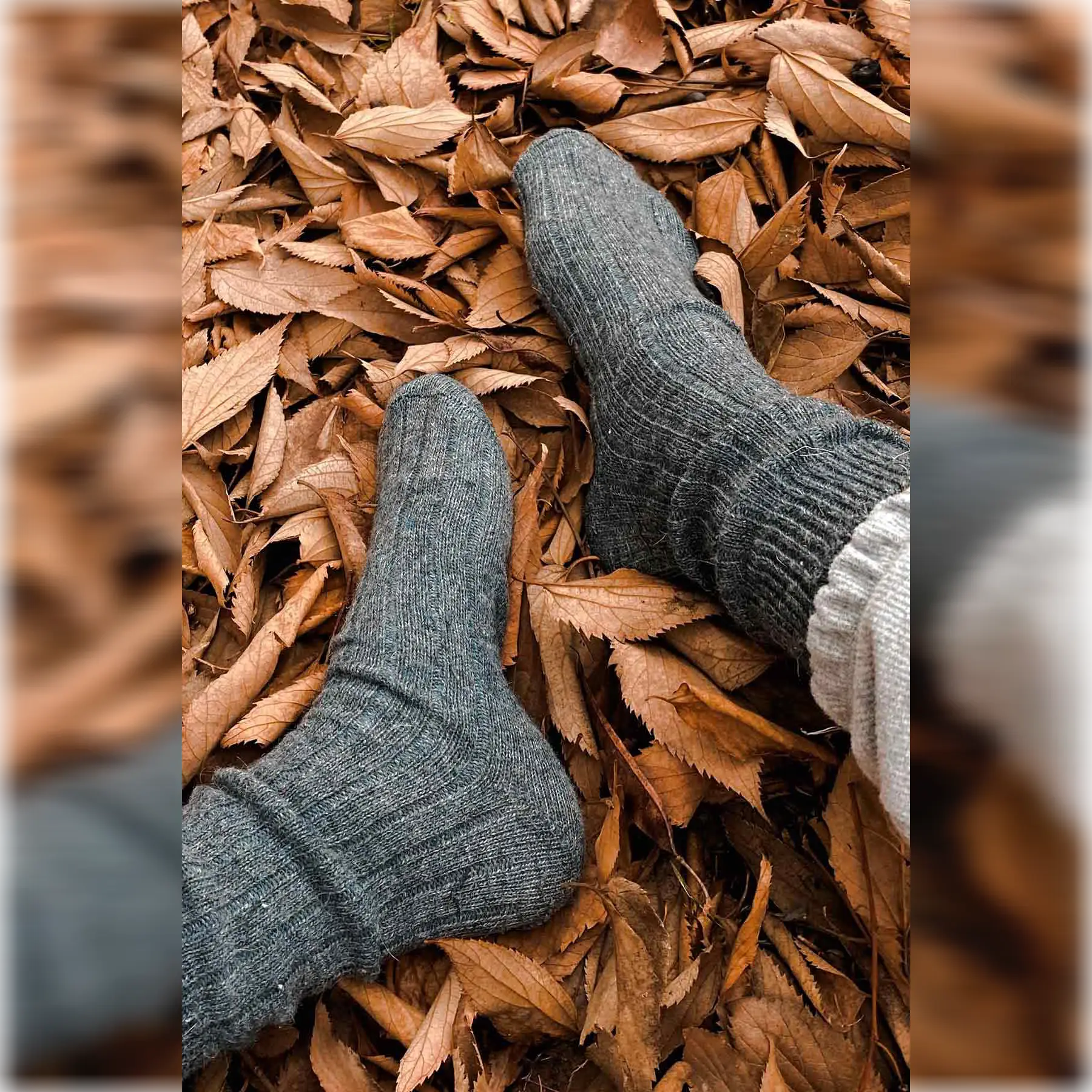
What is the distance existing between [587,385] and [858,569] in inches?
18.7

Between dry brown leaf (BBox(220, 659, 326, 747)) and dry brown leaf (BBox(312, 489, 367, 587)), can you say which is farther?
dry brown leaf (BBox(312, 489, 367, 587))

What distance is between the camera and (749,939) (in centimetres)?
71

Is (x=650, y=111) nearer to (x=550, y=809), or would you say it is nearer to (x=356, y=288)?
(x=356, y=288)

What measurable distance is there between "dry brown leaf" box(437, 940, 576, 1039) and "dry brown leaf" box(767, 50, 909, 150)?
3.01ft

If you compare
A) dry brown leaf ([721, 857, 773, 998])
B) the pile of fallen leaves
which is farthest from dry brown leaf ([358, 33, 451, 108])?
dry brown leaf ([721, 857, 773, 998])

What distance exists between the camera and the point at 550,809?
77 centimetres

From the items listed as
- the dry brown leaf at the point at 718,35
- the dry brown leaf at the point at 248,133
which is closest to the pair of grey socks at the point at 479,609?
the dry brown leaf at the point at 718,35

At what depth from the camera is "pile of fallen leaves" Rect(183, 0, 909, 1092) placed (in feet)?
2.35

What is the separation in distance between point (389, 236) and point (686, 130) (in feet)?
1.21

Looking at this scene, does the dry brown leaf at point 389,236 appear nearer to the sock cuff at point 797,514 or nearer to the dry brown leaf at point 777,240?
the dry brown leaf at point 777,240

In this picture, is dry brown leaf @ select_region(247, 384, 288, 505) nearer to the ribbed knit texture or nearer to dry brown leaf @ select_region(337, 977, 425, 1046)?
dry brown leaf @ select_region(337, 977, 425, 1046)
